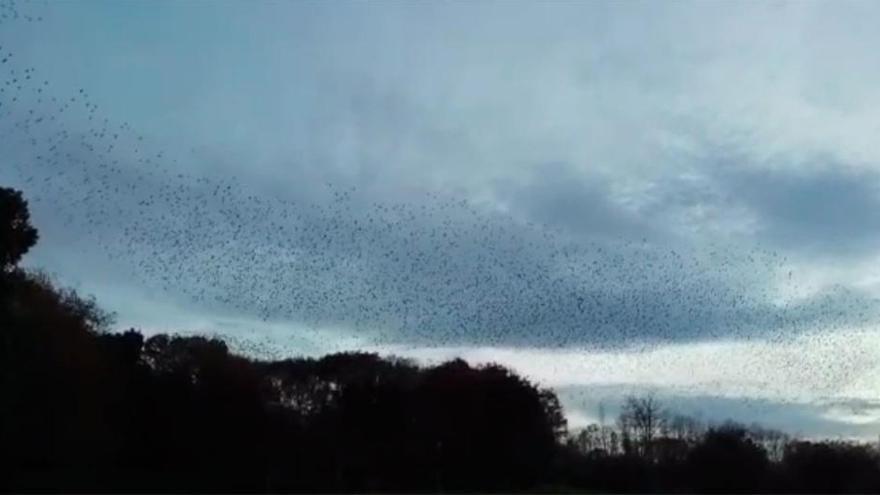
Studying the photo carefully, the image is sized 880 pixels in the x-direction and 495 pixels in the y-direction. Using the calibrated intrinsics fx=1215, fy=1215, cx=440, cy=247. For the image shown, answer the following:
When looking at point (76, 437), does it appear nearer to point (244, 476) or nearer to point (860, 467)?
point (244, 476)

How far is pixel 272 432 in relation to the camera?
86.0 m

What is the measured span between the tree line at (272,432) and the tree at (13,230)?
91mm

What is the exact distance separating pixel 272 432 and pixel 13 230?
24933 mm

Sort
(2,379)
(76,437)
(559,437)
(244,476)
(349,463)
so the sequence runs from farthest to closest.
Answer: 1. (559,437)
2. (349,463)
3. (244,476)
4. (76,437)
5. (2,379)

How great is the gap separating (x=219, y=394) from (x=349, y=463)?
1052 cm

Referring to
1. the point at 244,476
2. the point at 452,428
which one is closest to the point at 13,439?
the point at 244,476

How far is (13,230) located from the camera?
6975cm

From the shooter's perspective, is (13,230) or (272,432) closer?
(13,230)

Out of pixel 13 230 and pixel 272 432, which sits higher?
pixel 13 230

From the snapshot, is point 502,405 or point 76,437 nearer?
point 76,437

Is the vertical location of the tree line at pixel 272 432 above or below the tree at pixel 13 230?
below

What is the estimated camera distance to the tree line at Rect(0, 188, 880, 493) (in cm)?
7081

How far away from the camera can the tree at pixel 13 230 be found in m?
69.1

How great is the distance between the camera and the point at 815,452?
74.4 m
